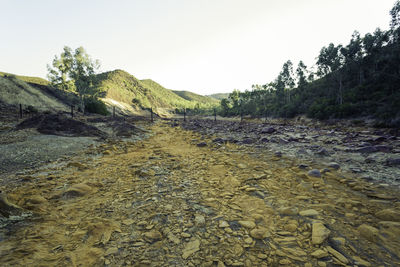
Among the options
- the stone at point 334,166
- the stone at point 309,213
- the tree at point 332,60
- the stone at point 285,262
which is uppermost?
the tree at point 332,60

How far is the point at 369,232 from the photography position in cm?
197

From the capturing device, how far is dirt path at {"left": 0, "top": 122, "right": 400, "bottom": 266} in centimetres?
168

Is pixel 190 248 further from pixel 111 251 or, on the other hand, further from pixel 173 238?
pixel 111 251

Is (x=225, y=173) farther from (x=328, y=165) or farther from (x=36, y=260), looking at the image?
(x=36, y=260)

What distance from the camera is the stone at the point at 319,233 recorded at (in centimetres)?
187

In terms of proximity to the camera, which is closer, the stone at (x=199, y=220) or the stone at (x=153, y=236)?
the stone at (x=153, y=236)

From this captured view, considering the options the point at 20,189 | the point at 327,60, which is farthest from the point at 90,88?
the point at 327,60

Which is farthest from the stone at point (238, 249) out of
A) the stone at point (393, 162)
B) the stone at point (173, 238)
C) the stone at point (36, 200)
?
the stone at point (393, 162)

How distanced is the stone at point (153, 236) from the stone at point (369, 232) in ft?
8.49

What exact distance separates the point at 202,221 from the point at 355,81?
2328 inches

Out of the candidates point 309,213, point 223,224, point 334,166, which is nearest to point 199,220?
point 223,224

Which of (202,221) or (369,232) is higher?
(369,232)

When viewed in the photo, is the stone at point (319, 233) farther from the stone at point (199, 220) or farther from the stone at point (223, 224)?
the stone at point (199, 220)

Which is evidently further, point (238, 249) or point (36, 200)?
point (36, 200)
